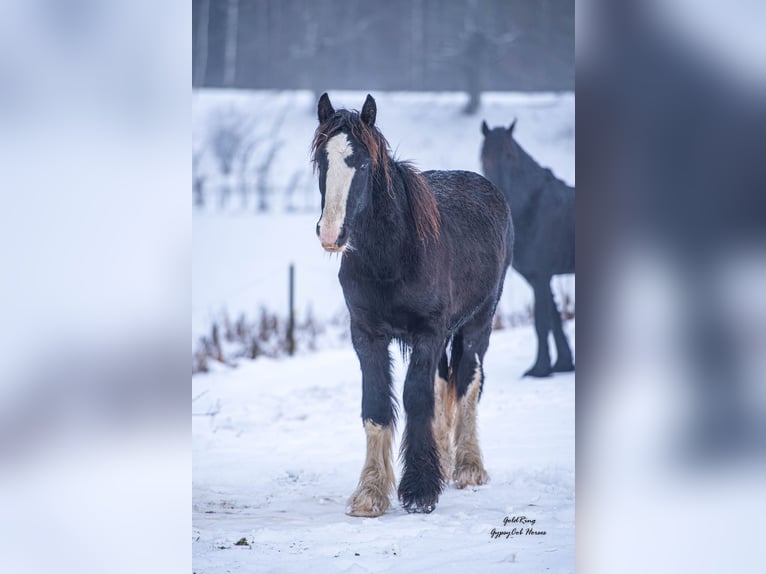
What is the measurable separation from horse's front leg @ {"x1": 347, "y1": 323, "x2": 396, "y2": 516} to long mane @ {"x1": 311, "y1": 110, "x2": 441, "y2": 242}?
436 mm

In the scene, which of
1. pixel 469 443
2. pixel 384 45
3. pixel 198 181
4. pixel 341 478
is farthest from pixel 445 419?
pixel 384 45

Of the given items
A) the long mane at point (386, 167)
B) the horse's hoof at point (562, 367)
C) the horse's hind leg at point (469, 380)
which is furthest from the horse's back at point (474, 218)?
the horse's hoof at point (562, 367)

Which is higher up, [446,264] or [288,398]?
[446,264]

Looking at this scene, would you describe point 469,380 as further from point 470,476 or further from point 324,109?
point 324,109

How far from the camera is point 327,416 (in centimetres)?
367

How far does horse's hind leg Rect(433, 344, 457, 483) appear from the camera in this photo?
10.8ft

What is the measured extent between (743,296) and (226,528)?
192cm

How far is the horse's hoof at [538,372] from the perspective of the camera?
3.55m

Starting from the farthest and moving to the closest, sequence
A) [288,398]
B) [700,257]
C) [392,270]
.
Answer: [288,398] < [392,270] < [700,257]

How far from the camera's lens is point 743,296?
2.72 m

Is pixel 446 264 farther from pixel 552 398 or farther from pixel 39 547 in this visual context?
pixel 39 547

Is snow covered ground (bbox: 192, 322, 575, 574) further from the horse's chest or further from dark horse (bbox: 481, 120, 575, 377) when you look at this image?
the horse's chest

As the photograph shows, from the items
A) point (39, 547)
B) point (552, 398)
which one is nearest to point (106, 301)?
point (39, 547)

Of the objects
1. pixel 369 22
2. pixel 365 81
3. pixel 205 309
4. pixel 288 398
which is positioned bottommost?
pixel 288 398
